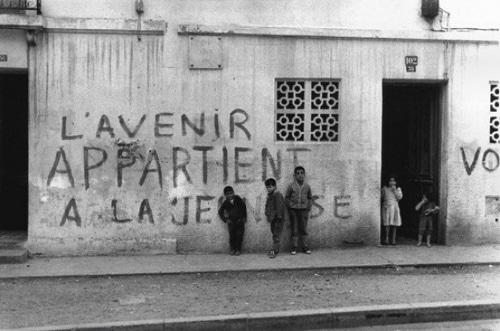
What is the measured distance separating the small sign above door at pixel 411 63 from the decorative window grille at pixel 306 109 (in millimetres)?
1379

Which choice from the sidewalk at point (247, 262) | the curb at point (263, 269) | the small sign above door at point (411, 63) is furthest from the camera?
the small sign above door at point (411, 63)

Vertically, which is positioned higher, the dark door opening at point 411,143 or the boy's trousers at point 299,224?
the dark door opening at point 411,143

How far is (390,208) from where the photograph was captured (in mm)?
10312

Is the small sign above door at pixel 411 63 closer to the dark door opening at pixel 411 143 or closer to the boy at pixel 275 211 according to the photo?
the dark door opening at pixel 411 143

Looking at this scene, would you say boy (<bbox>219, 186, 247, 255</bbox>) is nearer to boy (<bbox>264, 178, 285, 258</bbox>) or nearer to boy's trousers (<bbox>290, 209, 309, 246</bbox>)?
boy (<bbox>264, 178, 285, 258</bbox>)

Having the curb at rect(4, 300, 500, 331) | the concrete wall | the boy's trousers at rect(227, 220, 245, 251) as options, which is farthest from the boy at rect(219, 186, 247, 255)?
the concrete wall

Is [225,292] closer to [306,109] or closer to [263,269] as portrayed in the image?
[263,269]

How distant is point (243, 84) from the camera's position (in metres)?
9.80

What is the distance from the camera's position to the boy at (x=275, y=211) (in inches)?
377

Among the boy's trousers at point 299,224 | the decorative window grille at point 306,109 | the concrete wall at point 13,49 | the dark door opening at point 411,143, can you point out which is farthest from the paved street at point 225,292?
the concrete wall at point 13,49

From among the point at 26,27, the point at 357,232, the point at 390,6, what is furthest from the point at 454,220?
the point at 26,27

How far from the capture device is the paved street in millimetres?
6523

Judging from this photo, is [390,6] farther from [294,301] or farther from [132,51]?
[294,301]

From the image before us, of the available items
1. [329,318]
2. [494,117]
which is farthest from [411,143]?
[329,318]
